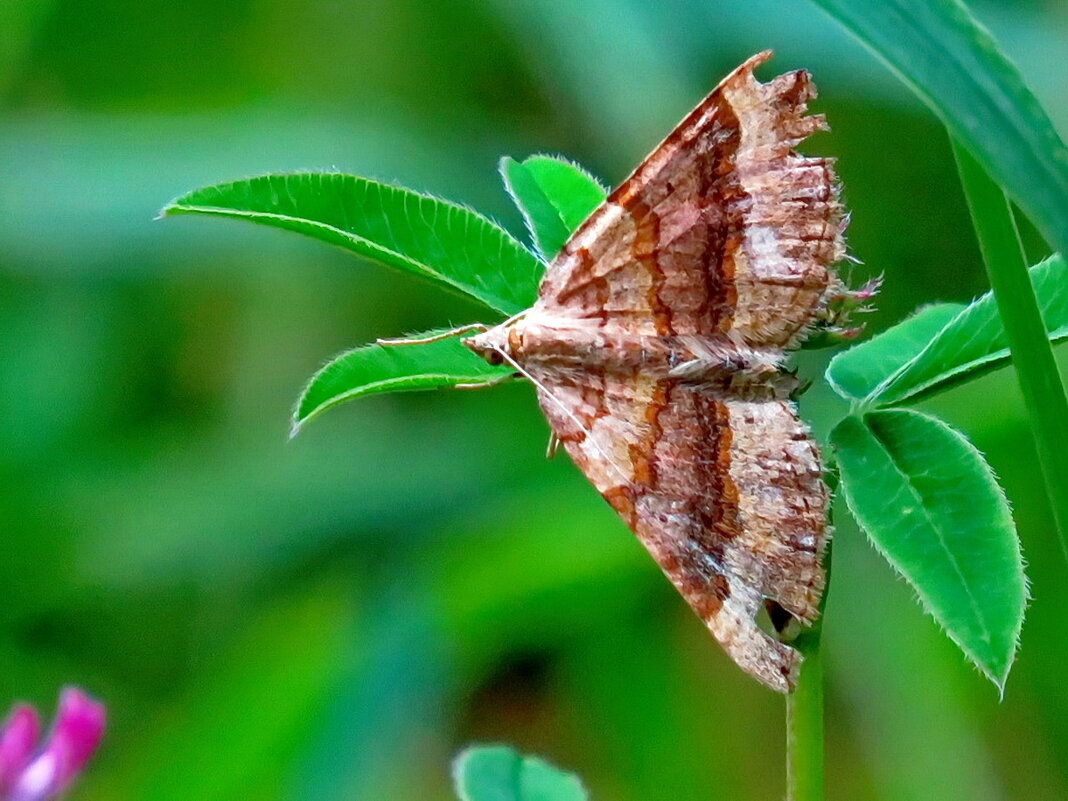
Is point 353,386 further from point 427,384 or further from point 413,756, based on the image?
point 413,756

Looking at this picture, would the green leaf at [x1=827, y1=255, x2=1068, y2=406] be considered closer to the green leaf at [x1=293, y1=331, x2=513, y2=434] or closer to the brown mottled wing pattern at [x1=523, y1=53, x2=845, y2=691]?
the brown mottled wing pattern at [x1=523, y1=53, x2=845, y2=691]

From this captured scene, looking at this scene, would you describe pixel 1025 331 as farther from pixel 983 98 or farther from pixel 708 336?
pixel 708 336

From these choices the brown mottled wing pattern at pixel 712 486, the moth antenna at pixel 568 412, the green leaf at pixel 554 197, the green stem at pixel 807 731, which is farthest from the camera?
the green leaf at pixel 554 197

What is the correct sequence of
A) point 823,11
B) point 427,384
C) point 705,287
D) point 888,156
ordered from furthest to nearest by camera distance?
point 888,156
point 705,287
point 427,384
point 823,11

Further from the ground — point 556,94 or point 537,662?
point 556,94

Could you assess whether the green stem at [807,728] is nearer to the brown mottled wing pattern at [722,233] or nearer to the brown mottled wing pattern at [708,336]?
the brown mottled wing pattern at [708,336]

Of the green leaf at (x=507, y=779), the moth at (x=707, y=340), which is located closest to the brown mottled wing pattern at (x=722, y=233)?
the moth at (x=707, y=340)

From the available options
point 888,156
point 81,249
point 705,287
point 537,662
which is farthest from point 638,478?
point 81,249
